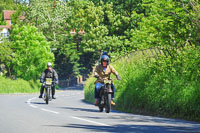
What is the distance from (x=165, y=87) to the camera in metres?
15.9

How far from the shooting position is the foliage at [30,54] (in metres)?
60.8

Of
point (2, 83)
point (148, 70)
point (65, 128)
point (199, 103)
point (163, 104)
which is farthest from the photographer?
point (2, 83)

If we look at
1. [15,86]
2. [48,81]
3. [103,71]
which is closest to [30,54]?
[15,86]

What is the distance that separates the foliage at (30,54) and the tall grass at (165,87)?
40.7 m

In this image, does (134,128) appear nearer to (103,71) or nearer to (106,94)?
(106,94)

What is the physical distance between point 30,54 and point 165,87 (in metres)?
47.1

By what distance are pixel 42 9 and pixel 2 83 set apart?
30.9 m

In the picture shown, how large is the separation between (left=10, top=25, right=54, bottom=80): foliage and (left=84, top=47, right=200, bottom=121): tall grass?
40673 mm

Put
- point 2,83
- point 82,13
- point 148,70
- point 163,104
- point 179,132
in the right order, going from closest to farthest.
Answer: point 179,132 → point 163,104 → point 148,70 → point 2,83 → point 82,13

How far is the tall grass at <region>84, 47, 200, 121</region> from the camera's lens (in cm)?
1429

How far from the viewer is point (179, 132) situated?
31.9ft

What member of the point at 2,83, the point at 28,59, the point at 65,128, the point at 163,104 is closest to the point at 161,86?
the point at 163,104

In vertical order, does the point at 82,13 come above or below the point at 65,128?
above

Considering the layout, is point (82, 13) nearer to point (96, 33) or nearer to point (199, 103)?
point (96, 33)
